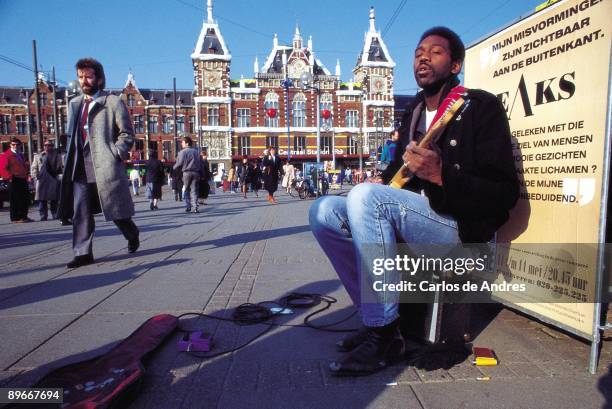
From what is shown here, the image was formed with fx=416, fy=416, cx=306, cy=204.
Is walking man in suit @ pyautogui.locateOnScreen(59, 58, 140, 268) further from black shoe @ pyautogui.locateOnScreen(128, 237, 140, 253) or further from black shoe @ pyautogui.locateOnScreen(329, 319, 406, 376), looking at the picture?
black shoe @ pyautogui.locateOnScreen(329, 319, 406, 376)

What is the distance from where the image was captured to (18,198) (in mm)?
9633

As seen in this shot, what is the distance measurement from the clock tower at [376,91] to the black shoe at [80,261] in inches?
2120

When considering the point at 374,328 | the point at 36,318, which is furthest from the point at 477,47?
the point at 36,318

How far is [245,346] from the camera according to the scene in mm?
2125

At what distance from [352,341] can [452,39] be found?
5.25 ft

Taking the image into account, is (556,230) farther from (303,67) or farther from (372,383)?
(303,67)

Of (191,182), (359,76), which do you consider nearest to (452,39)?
(191,182)

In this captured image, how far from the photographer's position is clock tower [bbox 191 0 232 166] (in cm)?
5222

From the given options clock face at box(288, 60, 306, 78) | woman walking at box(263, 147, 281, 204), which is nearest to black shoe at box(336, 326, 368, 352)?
woman walking at box(263, 147, 281, 204)

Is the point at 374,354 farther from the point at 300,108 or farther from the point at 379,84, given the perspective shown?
the point at 379,84

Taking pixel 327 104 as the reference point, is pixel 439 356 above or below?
below

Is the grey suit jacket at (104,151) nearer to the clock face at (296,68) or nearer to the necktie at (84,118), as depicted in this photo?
the necktie at (84,118)

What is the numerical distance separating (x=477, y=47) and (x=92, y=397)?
9.33 ft

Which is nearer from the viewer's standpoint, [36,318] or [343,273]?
[343,273]
